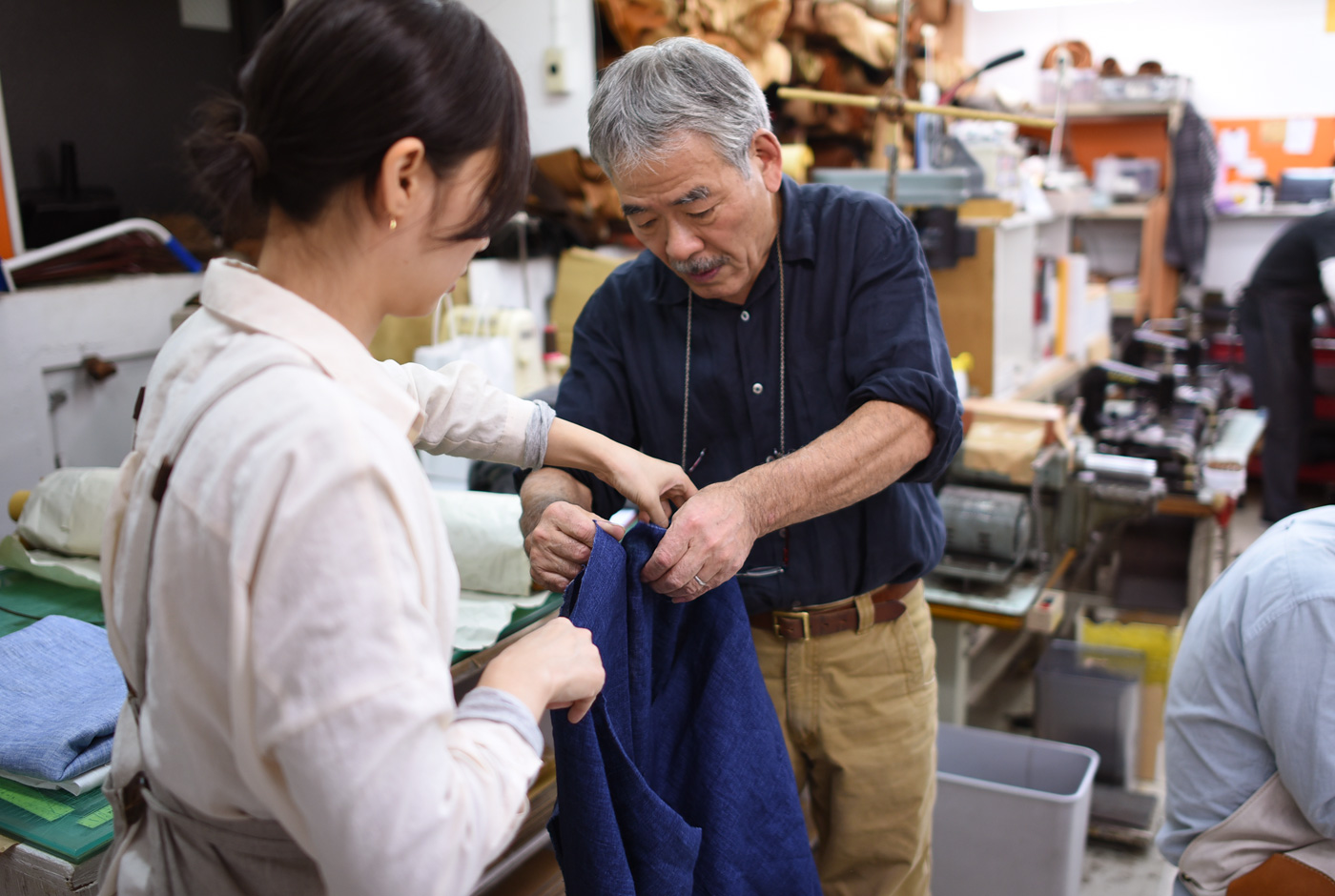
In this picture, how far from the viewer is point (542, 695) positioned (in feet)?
2.78

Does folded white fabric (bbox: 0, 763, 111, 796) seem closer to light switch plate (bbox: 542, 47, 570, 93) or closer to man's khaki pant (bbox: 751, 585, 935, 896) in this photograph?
man's khaki pant (bbox: 751, 585, 935, 896)

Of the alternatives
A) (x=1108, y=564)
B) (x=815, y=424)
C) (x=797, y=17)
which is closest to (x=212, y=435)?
(x=815, y=424)

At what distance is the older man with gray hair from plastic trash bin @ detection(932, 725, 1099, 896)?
0.56 metres

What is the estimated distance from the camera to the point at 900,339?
4.99ft

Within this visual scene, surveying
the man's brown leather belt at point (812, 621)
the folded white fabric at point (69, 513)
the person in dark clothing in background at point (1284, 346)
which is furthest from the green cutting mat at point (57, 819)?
the person in dark clothing in background at point (1284, 346)

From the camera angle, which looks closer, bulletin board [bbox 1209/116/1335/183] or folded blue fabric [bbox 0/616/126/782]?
folded blue fabric [bbox 0/616/126/782]

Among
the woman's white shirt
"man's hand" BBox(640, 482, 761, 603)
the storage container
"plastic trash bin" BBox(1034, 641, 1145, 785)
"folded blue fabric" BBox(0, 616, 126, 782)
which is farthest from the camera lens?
the storage container

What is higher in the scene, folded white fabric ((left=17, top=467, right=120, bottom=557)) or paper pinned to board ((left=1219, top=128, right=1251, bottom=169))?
paper pinned to board ((left=1219, top=128, right=1251, bottom=169))

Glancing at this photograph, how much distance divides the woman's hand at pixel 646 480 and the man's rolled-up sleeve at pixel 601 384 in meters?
0.29

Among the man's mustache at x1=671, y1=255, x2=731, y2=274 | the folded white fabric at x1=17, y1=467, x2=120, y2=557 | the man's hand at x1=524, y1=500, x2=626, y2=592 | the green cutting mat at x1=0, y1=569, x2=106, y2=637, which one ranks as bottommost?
the green cutting mat at x1=0, y1=569, x2=106, y2=637

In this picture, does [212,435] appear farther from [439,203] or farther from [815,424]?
[815,424]

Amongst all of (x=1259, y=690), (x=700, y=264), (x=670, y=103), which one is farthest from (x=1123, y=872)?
(x=670, y=103)

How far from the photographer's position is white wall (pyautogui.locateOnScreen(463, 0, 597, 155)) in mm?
3707

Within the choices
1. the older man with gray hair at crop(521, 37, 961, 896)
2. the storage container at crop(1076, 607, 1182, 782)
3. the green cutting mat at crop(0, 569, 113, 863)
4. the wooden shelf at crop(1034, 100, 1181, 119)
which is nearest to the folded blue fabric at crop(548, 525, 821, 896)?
the older man with gray hair at crop(521, 37, 961, 896)
